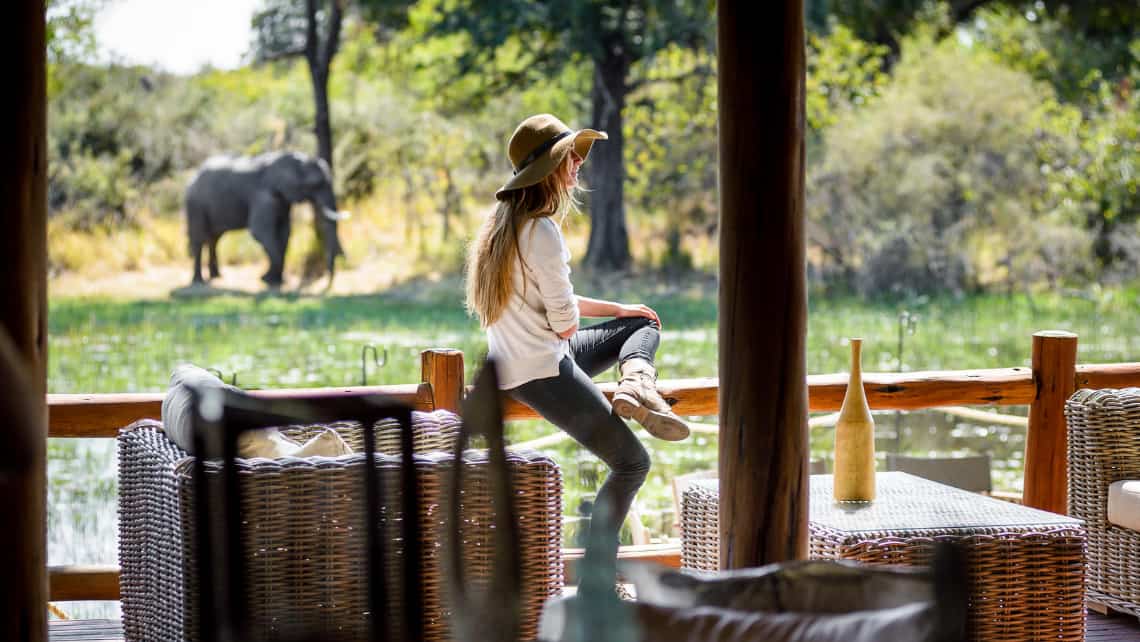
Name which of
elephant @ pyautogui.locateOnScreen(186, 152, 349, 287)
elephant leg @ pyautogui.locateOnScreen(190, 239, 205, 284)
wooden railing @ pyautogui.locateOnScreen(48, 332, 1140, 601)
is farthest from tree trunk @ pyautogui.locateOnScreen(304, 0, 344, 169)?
wooden railing @ pyautogui.locateOnScreen(48, 332, 1140, 601)

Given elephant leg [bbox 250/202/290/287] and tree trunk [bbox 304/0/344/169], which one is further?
tree trunk [bbox 304/0/344/169]

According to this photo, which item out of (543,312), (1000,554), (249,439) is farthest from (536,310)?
(1000,554)

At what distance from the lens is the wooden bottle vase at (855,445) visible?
11.2 feet

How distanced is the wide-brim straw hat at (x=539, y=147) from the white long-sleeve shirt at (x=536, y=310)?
0.11m

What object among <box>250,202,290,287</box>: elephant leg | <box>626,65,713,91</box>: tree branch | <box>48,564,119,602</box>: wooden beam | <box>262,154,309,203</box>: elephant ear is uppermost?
<box>626,65,713,91</box>: tree branch

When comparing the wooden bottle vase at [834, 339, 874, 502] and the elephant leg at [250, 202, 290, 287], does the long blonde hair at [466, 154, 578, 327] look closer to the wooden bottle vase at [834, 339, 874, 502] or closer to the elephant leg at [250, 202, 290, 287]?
the wooden bottle vase at [834, 339, 874, 502]

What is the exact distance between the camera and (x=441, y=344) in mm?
13773

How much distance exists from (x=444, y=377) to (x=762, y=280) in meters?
1.58

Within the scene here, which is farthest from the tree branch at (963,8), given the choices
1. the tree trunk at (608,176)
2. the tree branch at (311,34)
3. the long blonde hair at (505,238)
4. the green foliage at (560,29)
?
the long blonde hair at (505,238)

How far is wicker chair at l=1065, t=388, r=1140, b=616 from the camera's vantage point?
3879mm

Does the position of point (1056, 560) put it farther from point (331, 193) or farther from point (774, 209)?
point (331, 193)

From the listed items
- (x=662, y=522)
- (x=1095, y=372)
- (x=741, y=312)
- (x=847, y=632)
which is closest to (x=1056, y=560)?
(x=741, y=312)

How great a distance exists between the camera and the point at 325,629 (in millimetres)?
2879

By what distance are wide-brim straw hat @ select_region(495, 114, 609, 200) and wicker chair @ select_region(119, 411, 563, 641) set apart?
63 centimetres
